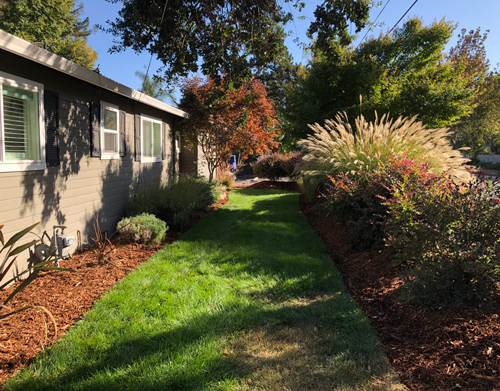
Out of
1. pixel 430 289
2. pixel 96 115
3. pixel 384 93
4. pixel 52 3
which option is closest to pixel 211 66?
pixel 96 115

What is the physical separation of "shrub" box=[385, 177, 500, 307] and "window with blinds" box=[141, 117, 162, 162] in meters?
6.67

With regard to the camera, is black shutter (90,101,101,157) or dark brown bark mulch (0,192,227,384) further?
black shutter (90,101,101,157)

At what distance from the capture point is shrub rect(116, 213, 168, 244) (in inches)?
233

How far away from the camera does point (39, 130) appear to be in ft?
15.1

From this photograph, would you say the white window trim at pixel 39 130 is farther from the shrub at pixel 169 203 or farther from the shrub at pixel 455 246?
the shrub at pixel 455 246

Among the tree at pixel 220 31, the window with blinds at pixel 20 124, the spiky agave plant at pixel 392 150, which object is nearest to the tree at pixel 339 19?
the tree at pixel 220 31

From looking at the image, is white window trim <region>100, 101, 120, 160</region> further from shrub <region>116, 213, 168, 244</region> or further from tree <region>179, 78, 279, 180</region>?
tree <region>179, 78, 279, 180</region>

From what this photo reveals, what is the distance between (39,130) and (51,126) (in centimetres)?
29

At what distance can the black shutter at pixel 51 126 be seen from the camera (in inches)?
187

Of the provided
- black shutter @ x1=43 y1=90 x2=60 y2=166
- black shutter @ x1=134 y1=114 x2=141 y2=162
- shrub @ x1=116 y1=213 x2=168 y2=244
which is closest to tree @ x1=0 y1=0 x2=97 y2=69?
black shutter @ x1=134 y1=114 x2=141 y2=162

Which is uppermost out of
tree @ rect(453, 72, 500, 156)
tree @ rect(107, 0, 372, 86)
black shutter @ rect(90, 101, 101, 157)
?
tree @ rect(453, 72, 500, 156)

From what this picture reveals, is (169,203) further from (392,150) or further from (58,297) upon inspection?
(392,150)

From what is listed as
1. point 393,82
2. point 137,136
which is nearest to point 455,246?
point 137,136

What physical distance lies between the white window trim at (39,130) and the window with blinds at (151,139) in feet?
11.8
